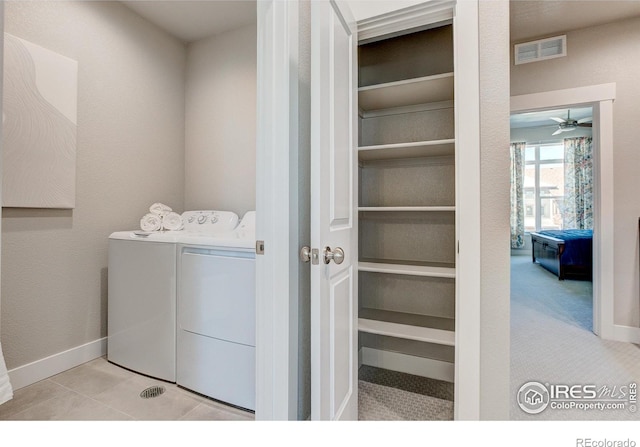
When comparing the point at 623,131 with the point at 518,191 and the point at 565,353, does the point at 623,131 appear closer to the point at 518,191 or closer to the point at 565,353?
the point at 565,353

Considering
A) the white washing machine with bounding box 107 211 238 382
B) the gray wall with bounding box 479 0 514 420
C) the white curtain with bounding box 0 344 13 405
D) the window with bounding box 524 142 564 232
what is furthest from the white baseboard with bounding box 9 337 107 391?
the window with bounding box 524 142 564 232

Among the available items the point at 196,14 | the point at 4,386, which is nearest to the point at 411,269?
the point at 4,386

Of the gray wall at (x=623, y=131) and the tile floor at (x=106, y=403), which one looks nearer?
the tile floor at (x=106, y=403)

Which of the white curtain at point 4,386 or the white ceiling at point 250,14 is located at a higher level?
the white ceiling at point 250,14

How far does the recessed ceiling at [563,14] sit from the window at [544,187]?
516 cm

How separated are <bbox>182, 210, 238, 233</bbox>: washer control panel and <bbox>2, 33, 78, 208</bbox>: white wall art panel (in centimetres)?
78

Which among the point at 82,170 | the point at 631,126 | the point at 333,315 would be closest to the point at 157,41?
the point at 82,170

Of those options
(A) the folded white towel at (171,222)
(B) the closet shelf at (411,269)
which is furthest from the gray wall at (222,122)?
(B) the closet shelf at (411,269)

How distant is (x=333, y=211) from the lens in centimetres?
125

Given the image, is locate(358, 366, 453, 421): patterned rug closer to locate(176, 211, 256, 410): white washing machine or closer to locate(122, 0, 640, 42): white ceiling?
locate(176, 211, 256, 410): white washing machine

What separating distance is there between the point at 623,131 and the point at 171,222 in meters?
3.80

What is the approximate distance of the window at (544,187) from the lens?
7043 mm

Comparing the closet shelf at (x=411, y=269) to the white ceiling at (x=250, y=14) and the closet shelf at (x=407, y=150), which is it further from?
the white ceiling at (x=250, y=14)
